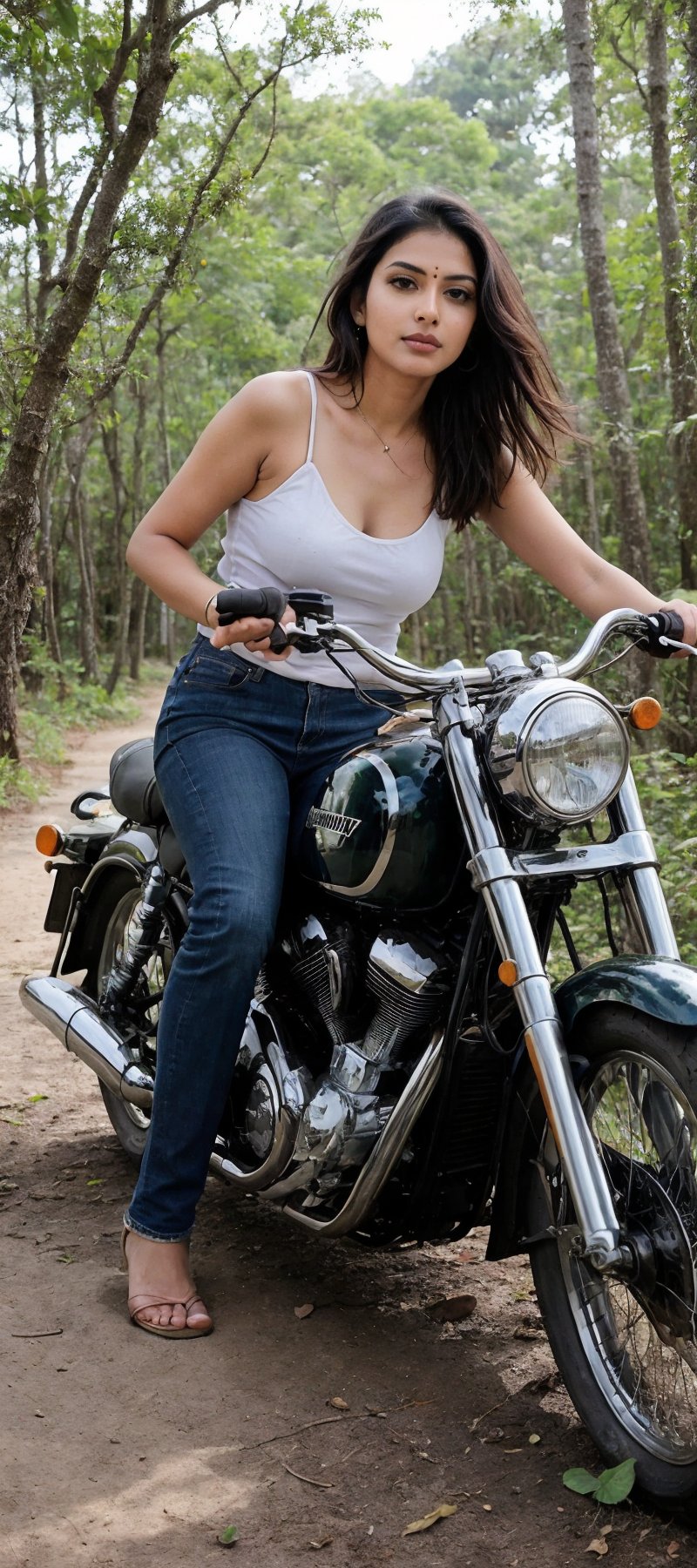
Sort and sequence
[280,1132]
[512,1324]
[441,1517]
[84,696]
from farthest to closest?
[84,696] < [512,1324] < [280,1132] < [441,1517]

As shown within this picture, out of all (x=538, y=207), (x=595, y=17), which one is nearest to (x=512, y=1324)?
(x=595, y=17)

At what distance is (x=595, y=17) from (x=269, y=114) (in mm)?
9874

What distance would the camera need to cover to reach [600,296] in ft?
29.1

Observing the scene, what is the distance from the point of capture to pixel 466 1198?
2.74 m

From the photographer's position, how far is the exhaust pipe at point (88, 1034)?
11.1 ft

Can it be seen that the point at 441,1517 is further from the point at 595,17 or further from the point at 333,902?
the point at 595,17

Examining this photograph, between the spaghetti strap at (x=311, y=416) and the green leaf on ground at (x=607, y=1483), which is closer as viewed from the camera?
the green leaf on ground at (x=607, y=1483)

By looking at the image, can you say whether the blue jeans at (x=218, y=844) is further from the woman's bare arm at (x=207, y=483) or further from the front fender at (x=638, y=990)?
the front fender at (x=638, y=990)

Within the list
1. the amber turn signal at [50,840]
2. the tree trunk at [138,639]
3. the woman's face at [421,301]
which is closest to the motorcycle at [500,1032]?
the woman's face at [421,301]

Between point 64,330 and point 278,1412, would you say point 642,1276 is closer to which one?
point 278,1412

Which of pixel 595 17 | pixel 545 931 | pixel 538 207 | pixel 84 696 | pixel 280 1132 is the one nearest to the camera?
pixel 545 931

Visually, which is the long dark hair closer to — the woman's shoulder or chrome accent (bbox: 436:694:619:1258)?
the woman's shoulder

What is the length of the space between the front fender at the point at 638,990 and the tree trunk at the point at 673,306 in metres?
5.75

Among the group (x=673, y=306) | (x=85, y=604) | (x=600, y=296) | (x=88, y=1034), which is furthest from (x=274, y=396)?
(x=85, y=604)
